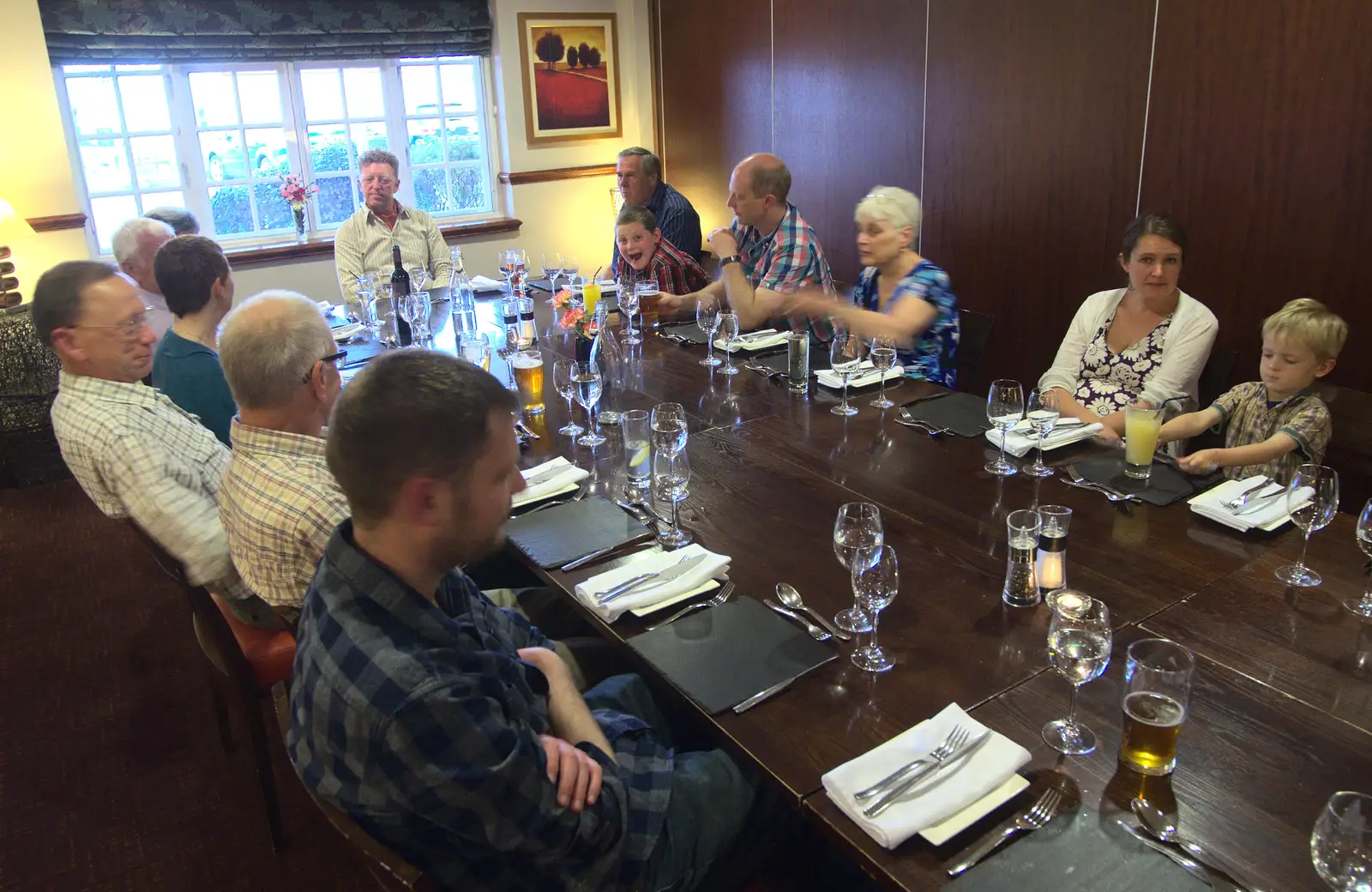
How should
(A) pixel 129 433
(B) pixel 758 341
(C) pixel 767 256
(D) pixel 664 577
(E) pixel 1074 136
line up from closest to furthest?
(D) pixel 664 577 < (A) pixel 129 433 < (B) pixel 758 341 < (C) pixel 767 256 < (E) pixel 1074 136

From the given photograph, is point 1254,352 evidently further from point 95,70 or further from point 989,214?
point 95,70

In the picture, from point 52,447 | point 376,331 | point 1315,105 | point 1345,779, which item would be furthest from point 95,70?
point 1345,779

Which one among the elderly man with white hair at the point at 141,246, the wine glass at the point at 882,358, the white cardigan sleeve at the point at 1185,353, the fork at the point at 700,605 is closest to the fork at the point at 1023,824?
the fork at the point at 700,605

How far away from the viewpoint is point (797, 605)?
166cm

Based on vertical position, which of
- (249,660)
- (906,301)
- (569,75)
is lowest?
(249,660)

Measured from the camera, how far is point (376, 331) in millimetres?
3832

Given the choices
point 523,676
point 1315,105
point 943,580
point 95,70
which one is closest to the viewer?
point 523,676

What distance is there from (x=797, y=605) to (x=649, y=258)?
111 inches

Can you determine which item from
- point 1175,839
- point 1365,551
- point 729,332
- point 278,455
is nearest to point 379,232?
point 729,332

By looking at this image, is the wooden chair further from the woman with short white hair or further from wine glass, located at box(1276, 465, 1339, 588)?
wine glass, located at box(1276, 465, 1339, 588)

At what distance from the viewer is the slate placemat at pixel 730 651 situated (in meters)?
1.47

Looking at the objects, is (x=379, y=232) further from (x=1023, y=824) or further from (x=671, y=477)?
(x=1023, y=824)

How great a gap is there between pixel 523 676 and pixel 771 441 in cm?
118

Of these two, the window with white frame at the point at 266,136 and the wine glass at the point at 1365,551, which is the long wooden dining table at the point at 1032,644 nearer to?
the wine glass at the point at 1365,551
